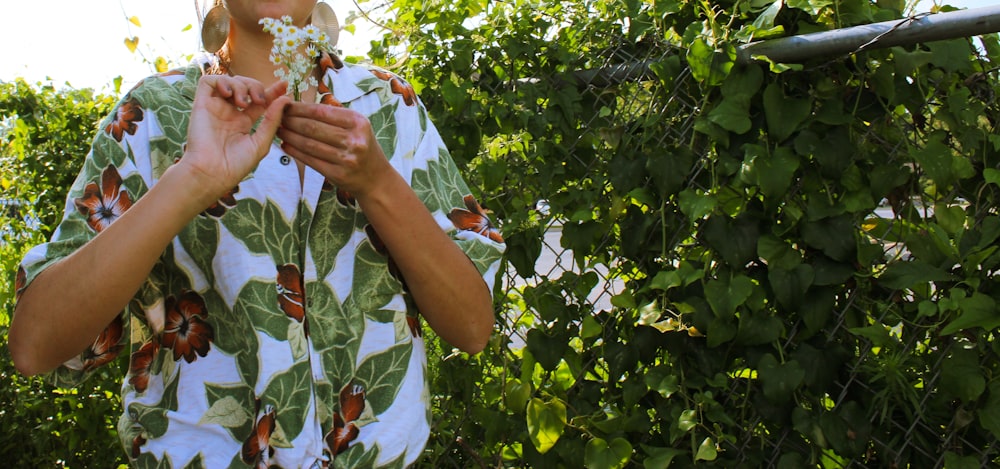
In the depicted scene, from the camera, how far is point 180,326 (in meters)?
1.22

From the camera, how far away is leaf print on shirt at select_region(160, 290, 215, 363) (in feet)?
3.94

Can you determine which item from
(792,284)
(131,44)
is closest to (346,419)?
(792,284)

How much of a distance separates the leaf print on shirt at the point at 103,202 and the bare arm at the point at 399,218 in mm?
237

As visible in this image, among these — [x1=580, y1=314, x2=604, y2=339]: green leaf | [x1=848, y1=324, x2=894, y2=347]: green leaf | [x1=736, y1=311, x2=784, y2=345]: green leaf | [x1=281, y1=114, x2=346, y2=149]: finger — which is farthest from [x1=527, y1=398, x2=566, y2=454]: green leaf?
[x1=281, y1=114, x2=346, y2=149]: finger

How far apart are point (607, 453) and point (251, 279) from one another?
1.18 meters

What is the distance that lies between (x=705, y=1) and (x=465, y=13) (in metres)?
0.60

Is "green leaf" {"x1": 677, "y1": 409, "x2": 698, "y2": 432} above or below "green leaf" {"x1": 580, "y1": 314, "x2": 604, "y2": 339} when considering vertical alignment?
below

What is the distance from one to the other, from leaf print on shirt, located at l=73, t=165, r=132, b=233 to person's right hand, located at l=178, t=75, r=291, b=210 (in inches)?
6.1

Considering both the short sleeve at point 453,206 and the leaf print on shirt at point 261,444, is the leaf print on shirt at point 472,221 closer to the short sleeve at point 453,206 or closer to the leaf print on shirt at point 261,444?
the short sleeve at point 453,206

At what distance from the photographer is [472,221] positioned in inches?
54.9

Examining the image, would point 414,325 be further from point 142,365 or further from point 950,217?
point 950,217

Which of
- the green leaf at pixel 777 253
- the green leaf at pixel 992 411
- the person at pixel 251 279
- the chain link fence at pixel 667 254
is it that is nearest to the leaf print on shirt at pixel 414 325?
the person at pixel 251 279

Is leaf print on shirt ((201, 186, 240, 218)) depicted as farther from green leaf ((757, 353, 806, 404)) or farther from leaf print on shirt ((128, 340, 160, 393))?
green leaf ((757, 353, 806, 404))

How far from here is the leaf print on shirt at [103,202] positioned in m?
1.18
